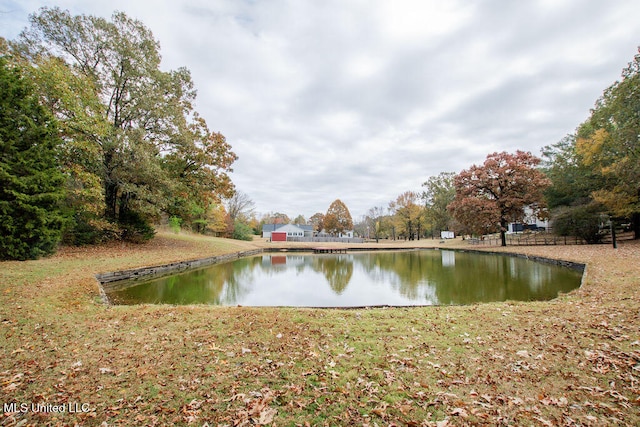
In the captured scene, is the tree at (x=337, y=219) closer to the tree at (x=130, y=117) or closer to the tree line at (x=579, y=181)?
the tree line at (x=579, y=181)

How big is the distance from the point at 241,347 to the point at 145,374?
1.17 metres

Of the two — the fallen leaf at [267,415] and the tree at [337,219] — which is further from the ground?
the tree at [337,219]

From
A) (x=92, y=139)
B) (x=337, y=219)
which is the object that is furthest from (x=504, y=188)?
(x=337, y=219)

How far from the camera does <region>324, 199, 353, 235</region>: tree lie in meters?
56.0

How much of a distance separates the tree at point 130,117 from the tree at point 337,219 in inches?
1460

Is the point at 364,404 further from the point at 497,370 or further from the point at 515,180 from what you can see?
the point at 515,180

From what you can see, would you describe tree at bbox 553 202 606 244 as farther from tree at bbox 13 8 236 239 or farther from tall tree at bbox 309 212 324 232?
tall tree at bbox 309 212 324 232

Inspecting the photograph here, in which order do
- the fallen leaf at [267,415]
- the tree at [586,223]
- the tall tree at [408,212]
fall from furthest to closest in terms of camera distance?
the tall tree at [408,212], the tree at [586,223], the fallen leaf at [267,415]

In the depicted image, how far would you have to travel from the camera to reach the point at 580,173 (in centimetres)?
2405

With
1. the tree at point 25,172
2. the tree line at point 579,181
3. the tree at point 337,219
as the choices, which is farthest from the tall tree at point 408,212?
the tree at point 25,172

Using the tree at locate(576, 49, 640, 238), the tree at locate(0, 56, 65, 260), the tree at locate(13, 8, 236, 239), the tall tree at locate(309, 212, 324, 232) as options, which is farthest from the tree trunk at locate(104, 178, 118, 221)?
the tall tree at locate(309, 212, 324, 232)

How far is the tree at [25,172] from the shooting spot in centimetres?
1010

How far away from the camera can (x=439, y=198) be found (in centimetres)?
4594

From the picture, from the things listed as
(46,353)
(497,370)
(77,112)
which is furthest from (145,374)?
(77,112)
